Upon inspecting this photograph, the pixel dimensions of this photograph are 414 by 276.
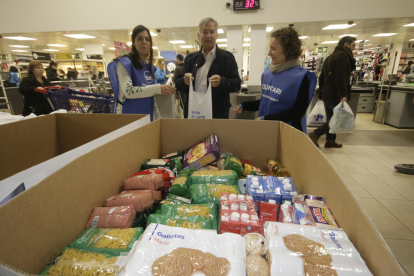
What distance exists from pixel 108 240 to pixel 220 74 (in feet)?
5.53

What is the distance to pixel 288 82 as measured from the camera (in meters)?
1.56

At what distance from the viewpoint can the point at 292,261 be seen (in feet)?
1.93

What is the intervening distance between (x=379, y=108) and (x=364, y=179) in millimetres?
4021

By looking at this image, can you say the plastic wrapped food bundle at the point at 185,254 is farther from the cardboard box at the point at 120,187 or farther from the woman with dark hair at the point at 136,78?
the woman with dark hair at the point at 136,78

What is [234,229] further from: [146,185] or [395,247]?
[395,247]

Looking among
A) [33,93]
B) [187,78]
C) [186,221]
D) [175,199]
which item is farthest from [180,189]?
[33,93]

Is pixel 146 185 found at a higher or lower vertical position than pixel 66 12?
lower

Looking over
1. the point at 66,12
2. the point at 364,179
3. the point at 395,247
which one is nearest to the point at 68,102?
A: the point at 395,247

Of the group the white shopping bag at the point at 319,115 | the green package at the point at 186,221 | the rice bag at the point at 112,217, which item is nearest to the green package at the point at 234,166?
the green package at the point at 186,221

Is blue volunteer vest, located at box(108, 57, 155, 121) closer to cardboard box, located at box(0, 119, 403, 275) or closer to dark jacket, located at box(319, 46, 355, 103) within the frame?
cardboard box, located at box(0, 119, 403, 275)

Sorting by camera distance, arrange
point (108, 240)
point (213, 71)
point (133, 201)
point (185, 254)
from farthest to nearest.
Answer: point (213, 71), point (133, 201), point (108, 240), point (185, 254)

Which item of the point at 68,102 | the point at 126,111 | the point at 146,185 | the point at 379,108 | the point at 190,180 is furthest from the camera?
the point at 379,108

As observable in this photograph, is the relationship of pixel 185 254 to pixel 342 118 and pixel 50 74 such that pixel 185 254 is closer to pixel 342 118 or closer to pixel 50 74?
pixel 342 118

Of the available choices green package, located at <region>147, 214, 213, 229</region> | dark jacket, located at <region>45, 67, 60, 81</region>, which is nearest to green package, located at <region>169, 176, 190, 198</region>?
green package, located at <region>147, 214, 213, 229</region>
